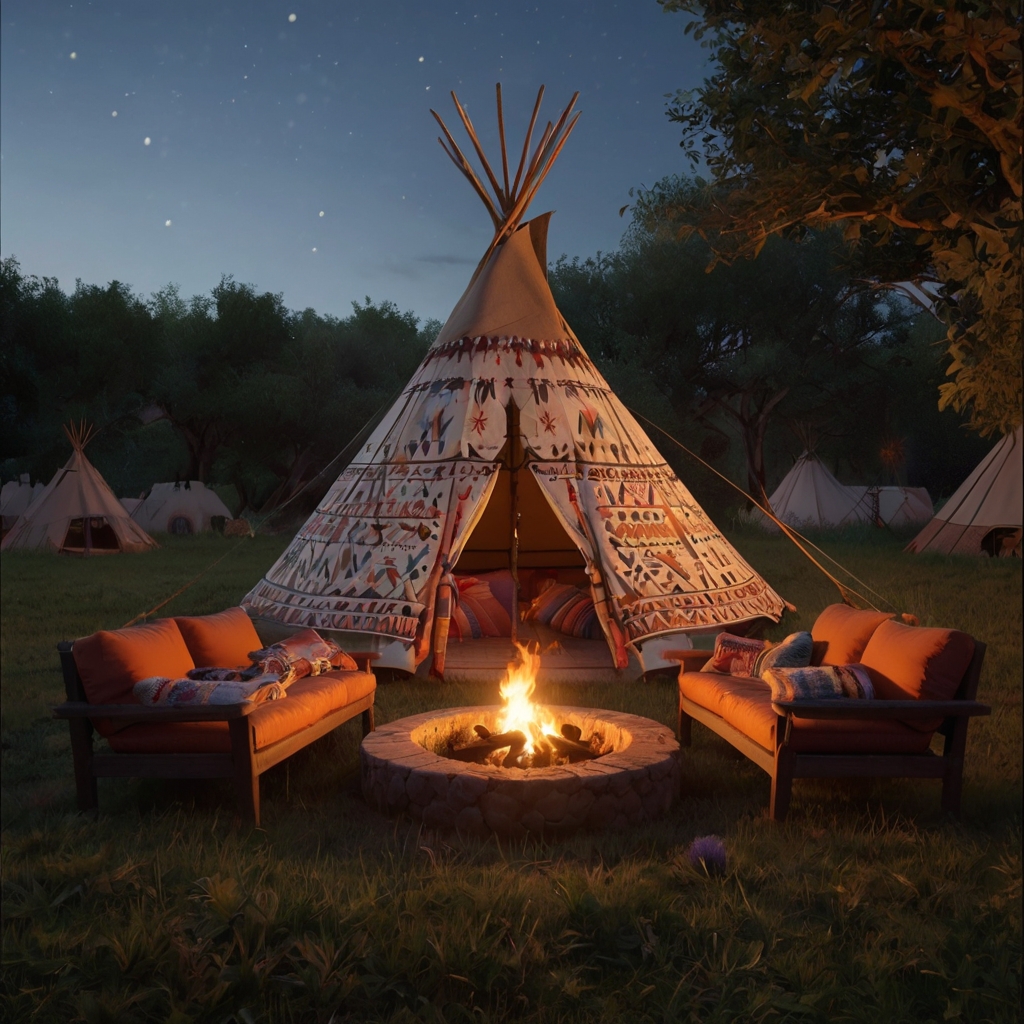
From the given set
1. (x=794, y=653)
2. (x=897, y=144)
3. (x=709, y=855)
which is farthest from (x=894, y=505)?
(x=709, y=855)

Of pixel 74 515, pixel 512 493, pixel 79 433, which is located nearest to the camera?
pixel 512 493

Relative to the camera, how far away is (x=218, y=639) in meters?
4.76

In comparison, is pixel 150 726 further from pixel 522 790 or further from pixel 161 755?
pixel 522 790

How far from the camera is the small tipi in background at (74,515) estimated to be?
52.0ft

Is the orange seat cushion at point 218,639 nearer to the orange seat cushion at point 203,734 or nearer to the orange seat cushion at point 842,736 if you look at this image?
the orange seat cushion at point 203,734

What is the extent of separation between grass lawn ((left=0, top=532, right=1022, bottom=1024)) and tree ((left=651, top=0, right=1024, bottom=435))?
101cm

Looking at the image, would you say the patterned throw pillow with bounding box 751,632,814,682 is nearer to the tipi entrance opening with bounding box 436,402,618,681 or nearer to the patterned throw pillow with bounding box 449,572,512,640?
the tipi entrance opening with bounding box 436,402,618,681

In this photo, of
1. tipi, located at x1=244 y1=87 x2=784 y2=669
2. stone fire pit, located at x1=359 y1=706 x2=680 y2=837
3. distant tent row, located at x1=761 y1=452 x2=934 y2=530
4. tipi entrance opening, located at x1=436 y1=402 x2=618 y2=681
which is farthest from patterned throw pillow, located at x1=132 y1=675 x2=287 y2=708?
distant tent row, located at x1=761 y1=452 x2=934 y2=530

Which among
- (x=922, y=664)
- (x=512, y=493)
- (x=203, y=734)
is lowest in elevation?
(x=203, y=734)

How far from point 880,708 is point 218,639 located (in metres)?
3.18

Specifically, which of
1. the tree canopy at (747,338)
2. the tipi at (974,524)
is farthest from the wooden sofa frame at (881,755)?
the tree canopy at (747,338)

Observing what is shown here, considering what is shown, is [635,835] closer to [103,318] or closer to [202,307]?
[103,318]

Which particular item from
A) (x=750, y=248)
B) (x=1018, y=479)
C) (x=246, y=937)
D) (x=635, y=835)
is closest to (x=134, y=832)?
(x=246, y=937)

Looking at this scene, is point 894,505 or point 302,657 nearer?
point 302,657
